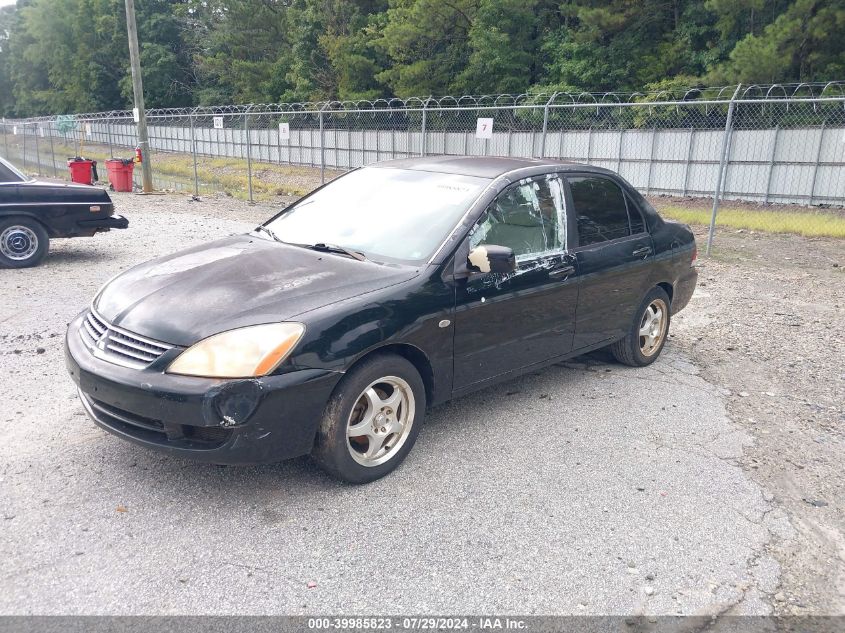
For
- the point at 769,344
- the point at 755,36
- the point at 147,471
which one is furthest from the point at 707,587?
the point at 755,36

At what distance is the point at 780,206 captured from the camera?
20219mm

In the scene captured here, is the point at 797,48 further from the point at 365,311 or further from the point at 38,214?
the point at 365,311

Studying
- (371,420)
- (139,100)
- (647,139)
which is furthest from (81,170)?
(371,420)

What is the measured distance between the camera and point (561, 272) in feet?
16.1

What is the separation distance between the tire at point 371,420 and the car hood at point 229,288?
0.44m

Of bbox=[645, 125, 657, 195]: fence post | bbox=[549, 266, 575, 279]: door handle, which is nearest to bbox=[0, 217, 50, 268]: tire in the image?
bbox=[549, 266, 575, 279]: door handle

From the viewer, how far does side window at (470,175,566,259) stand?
453 cm

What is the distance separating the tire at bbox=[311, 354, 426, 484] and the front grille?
88 cm

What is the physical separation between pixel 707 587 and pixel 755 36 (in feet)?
83.1

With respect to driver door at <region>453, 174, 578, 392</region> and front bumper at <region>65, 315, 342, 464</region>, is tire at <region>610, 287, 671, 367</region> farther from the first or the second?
front bumper at <region>65, 315, 342, 464</region>

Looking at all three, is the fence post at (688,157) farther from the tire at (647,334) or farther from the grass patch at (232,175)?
the tire at (647,334)

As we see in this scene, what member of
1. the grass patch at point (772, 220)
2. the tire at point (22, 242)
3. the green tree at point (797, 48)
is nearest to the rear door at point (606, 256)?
the tire at point (22, 242)

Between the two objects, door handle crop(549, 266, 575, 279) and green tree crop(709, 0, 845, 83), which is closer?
door handle crop(549, 266, 575, 279)

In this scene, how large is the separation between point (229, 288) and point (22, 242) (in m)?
6.97
